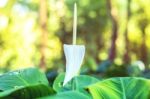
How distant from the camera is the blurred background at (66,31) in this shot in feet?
19.1

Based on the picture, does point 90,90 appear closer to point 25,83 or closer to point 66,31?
point 25,83

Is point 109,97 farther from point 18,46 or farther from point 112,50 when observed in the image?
point 18,46

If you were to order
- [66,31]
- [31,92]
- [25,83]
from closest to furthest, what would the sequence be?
[31,92] → [25,83] → [66,31]

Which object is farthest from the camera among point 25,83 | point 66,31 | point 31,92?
point 66,31

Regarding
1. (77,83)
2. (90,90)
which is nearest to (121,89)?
(90,90)

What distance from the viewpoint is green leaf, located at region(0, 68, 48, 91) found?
95 cm

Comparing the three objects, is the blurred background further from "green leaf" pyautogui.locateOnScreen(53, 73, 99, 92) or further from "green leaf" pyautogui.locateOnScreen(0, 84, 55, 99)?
"green leaf" pyautogui.locateOnScreen(0, 84, 55, 99)

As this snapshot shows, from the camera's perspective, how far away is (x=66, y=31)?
46.9 feet

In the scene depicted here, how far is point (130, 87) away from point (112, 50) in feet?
15.9

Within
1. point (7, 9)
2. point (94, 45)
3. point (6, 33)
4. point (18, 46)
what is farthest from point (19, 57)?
point (94, 45)

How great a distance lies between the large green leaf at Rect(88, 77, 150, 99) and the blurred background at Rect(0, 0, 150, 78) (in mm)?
3564

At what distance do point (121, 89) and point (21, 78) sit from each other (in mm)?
255

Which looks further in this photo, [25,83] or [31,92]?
[25,83]

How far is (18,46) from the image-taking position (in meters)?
7.66
